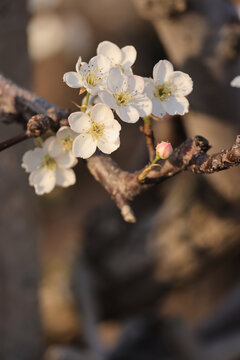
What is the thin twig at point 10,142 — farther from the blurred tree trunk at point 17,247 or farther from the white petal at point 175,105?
the blurred tree trunk at point 17,247

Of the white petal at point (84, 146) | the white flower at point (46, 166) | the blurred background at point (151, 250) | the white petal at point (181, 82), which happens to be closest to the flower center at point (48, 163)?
the white flower at point (46, 166)

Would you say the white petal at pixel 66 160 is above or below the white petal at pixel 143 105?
above

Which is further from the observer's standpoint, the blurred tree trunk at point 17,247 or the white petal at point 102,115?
the blurred tree trunk at point 17,247

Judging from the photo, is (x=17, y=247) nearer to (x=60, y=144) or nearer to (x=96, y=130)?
(x=60, y=144)

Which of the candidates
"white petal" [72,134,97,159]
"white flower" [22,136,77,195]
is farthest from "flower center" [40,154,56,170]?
"white petal" [72,134,97,159]

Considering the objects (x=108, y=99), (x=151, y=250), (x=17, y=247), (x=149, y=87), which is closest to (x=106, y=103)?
(x=108, y=99)

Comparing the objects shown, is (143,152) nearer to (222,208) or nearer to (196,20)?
(222,208)
